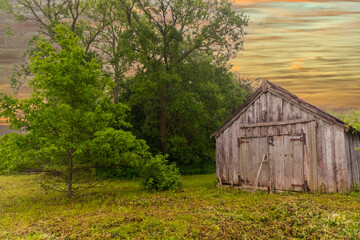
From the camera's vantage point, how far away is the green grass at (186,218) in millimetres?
9266

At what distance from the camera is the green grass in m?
9.27

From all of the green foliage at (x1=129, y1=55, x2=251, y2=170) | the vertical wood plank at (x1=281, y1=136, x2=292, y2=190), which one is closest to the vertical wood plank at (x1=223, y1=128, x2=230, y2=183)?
the vertical wood plank at (x1=281, y1=136, x2=292, y2=190)

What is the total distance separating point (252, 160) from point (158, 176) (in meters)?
5.67

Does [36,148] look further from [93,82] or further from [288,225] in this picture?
[288,225]

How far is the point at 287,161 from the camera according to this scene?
16.3 metres

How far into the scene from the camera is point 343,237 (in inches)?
328

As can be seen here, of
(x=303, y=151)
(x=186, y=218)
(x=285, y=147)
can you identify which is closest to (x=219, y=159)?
(x=285, y=147)

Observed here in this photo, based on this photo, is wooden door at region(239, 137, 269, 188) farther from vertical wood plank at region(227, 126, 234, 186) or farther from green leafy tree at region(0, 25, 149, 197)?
green leafy tree at region(0, 25, 149, 197)

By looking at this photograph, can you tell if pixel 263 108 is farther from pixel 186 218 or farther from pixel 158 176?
pixel 186 218

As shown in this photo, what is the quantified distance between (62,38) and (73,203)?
882 cm

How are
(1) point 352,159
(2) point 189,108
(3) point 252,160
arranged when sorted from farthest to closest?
(2) point 189,108 → (3) point 252,160 → (1) point 352,159

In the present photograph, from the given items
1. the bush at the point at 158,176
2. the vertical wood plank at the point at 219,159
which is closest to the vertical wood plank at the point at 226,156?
the vertical wood plank at the point at 219,159

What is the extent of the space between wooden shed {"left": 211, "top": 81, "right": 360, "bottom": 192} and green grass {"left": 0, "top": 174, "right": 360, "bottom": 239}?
3.44 feet

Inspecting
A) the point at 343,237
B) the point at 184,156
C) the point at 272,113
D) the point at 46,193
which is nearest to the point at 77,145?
the point at 46,193
